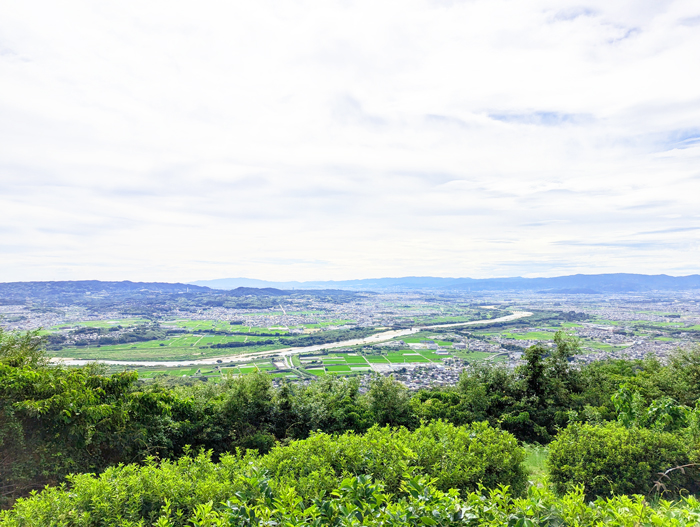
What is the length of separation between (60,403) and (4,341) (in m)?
5.84

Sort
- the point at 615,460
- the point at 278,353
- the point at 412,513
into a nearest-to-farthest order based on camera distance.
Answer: the point at 412,513 → the point at 615,460 → the point at 278,353

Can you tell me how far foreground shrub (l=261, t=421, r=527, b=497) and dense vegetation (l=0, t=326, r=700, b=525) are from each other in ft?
0.07

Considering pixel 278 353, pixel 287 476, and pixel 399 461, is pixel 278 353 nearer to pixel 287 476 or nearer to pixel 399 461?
pixel 287 476

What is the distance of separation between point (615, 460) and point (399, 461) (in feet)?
13.4

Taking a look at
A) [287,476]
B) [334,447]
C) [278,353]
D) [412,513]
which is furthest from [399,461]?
[278,353]

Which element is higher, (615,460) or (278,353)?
(615,460)

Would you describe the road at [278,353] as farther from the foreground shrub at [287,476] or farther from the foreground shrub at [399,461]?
the foreground shrub at [399,461]

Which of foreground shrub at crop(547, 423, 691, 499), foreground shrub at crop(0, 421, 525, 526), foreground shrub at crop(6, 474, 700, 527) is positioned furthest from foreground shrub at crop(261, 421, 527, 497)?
foreground shrub at crop(547, 423, 691, 499)

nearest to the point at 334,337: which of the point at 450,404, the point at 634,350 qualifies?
the point at 634,350

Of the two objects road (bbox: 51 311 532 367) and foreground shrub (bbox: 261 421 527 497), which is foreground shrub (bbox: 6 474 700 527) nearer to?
foreground shrub (bbox: 261 421 527 497)

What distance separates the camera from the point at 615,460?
17.6 ft

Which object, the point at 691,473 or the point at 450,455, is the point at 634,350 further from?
the point at 450,455

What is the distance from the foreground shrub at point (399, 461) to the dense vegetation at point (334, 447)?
0.07 ft

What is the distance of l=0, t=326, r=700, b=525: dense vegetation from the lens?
2.98 meters
